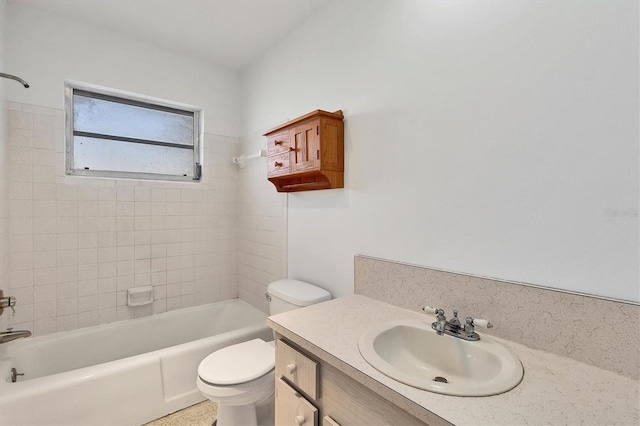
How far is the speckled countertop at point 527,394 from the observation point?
64cm

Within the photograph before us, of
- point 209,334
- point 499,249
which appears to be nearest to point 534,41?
point 499,249

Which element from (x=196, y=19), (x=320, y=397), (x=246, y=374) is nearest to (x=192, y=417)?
(x=246, y=374)

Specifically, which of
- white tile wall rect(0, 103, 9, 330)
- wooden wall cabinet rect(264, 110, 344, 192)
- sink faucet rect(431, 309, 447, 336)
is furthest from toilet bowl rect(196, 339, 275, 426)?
white tile wall rect(0, 103, 9, 330)

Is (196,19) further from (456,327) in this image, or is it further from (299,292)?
(456,327)

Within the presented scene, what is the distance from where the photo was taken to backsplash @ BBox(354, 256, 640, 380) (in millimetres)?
795

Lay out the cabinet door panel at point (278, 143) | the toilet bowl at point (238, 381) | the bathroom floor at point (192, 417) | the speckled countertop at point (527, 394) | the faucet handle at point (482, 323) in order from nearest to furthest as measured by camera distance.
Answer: the speckled countertop at point (527, 394) < the faucet handle at point (482, 323) < the toilet bowl at point (238, 381) < the bathroom floor at point (192, 417) < the cabinet door panel at point (278, 143)

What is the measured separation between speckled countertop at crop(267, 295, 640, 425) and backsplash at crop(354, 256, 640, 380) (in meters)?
0.04

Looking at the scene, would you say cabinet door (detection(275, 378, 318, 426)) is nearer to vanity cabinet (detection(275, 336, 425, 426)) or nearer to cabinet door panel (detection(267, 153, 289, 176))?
vanity cabinet (detection(275, 336, 425, 426))

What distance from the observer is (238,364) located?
1.53m

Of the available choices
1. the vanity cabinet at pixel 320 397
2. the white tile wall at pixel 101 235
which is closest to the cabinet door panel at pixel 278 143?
the white tile wall at pixel 101 235

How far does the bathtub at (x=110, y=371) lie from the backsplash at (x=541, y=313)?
4.46 ft

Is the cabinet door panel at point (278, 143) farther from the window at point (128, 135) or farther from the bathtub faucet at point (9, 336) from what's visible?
the bathtub faucet at point (9, 336)

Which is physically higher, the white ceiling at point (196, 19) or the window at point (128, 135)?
the white ceiling at point (196, 19)

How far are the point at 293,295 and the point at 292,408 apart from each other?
680 mm
